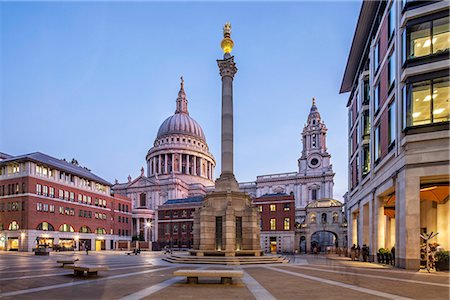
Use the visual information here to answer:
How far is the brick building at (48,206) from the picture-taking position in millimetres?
65188

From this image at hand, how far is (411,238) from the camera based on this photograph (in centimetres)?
2559

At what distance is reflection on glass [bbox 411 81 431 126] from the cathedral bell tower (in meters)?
90.8

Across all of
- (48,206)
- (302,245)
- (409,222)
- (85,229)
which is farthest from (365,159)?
(85,229)

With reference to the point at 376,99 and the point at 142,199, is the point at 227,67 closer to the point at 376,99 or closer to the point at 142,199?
the point at 376,99

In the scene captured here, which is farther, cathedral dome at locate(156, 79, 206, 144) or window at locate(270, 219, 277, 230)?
cathedral dome at locate(156, 79, 206, 144)

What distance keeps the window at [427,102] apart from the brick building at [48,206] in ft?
202

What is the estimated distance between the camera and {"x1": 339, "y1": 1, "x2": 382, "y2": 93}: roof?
125 feet

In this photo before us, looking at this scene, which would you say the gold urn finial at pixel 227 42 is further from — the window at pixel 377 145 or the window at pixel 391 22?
the window at pixel 377 145

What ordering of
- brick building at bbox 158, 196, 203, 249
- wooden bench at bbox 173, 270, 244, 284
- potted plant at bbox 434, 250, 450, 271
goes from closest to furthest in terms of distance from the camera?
wooden bench at bbox 173, 270, 244, 284 → potted plant at bbox 434, 250, 450, 271 → brick building at bbox 158, 196, 203, 249

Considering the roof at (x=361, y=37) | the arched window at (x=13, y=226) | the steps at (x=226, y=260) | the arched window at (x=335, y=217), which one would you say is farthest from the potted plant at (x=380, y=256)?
the arched window at (x=13, y=226)

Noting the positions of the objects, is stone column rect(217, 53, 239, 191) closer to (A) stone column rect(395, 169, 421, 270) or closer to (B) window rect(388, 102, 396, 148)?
(B) window rect(388, 102, 396, 148)

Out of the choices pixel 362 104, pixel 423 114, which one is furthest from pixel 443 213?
pixel 362 104

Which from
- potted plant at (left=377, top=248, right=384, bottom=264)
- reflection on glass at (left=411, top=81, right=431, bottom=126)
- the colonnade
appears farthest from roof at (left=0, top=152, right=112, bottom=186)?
reflection on glass at (left=411, top=81, right=431, bottom=126)

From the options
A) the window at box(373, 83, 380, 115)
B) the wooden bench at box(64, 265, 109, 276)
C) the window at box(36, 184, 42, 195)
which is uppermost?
the window at box(373, 83, 380, 115)
